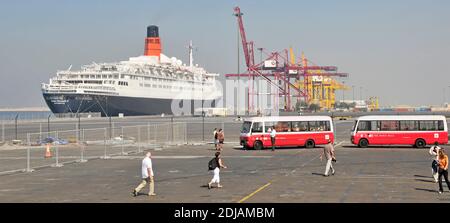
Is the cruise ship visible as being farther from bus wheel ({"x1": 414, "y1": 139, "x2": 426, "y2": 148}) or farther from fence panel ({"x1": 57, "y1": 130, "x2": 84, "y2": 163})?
bus wheel ({"x1": 414, "y1": 139, "x2": 426, "y2": 148})

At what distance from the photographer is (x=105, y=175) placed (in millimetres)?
26250

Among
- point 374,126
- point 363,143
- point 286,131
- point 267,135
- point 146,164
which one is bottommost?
point 363,143

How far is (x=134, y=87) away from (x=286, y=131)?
103414 millimetres

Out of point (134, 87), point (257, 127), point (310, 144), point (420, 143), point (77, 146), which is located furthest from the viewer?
point (134, 87)

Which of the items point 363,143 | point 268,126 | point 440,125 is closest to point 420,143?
point 440,125

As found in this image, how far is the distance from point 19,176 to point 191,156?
13047 mm

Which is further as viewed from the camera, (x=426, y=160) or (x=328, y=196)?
(x=426, y=160)

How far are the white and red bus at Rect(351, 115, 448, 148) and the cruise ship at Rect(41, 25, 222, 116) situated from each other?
96968mm

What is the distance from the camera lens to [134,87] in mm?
144125

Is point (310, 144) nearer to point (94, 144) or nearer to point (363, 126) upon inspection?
point (363, 126)

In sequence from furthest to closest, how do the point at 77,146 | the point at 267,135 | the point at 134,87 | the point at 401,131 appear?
the point at 134,87 < the point at 77,146 < the point at 401,131 < the point at 267,135

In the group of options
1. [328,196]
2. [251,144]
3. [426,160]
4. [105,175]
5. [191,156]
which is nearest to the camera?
[328,196]
